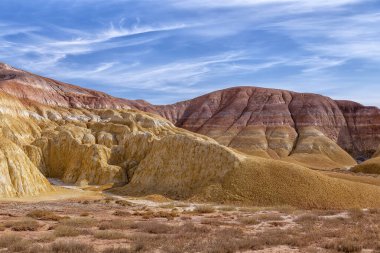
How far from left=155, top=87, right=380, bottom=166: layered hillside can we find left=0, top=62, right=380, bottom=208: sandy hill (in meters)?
66.4

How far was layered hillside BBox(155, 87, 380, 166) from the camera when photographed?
144 meters

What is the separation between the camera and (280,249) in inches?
693

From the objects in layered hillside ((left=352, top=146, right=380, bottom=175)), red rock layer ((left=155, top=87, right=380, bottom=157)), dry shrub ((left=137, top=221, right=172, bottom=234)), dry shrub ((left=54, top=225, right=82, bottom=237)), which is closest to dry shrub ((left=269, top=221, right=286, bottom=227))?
dry shrub ((left=137, top=221, right=172, bottom=234))

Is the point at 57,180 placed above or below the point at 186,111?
below

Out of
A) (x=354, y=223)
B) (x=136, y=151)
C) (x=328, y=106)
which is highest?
(x=328, y=106)

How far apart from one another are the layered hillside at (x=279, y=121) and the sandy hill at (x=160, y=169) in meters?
66.4

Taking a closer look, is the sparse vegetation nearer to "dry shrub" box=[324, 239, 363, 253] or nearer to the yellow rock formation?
"dry shrub" box=[324, 239, 363, 253]

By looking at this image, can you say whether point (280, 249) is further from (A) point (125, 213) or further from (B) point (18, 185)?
(B) point (18, 185)

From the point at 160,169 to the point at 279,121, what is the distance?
352 ft

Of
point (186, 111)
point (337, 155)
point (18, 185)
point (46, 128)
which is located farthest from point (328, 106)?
point (18, 185)

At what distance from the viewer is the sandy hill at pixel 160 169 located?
1644 inches

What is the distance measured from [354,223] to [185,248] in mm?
12959

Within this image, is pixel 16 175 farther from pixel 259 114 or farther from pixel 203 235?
pixel 259 114

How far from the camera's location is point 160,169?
176 feet
